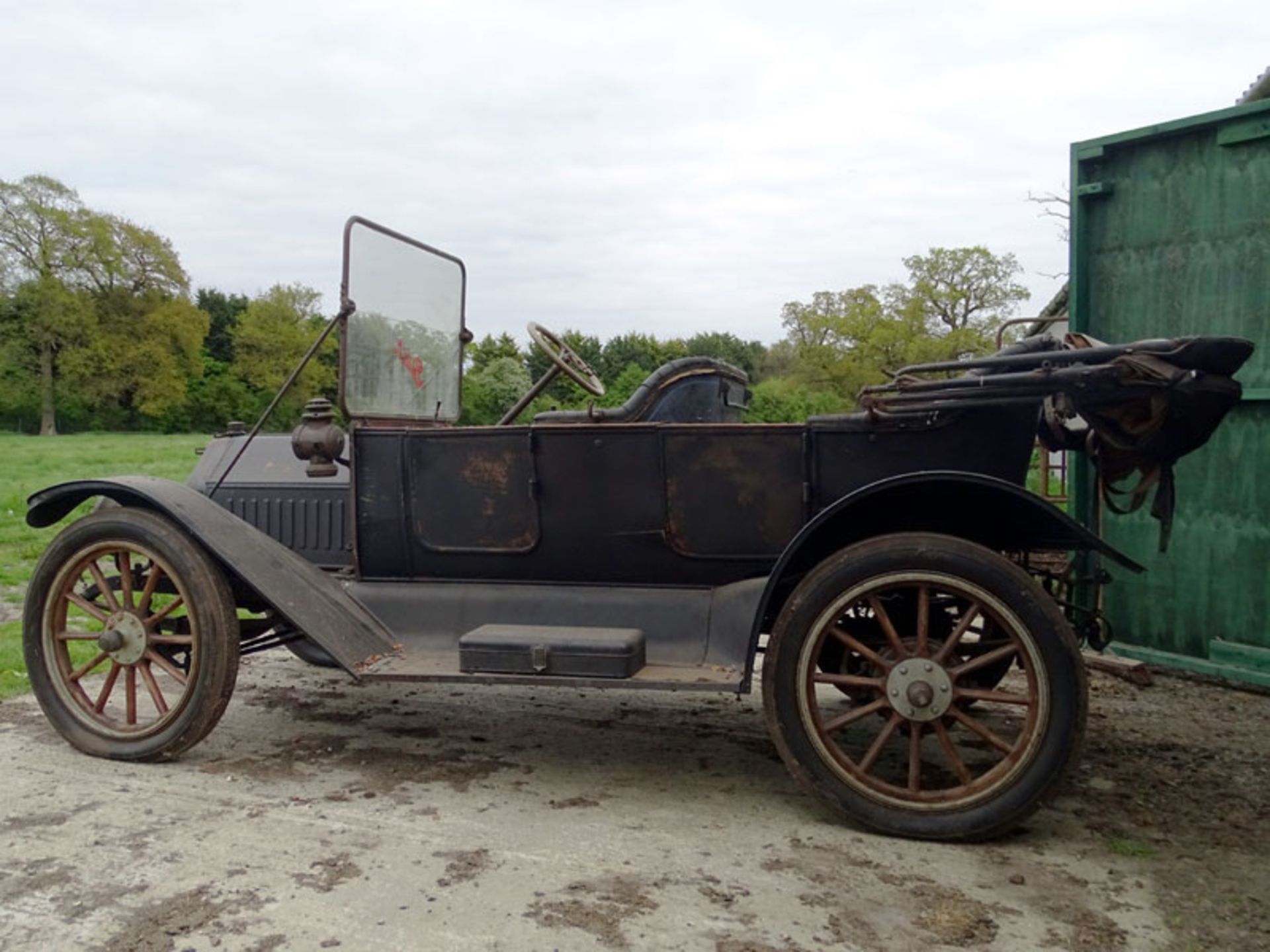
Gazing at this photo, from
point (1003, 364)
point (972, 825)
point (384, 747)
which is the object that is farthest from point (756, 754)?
point (1003, 364)

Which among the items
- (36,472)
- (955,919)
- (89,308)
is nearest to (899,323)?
(36,472)

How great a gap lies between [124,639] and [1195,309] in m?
4.97

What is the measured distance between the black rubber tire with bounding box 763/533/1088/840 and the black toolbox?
18.5 inches

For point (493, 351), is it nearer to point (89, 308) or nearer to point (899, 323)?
point (899, 323)

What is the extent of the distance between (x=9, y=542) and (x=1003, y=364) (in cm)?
936

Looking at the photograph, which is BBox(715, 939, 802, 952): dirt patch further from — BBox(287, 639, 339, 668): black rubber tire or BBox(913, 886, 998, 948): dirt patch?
BBox(287, 639, 339, 668): black rubber tire

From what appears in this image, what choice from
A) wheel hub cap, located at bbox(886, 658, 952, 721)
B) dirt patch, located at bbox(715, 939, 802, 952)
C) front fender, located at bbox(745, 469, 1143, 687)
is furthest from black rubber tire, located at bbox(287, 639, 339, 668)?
wheel hub cap, located at bbox(886, 658, 952, 721)

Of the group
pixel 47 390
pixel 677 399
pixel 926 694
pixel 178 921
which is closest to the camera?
pixel 178 921

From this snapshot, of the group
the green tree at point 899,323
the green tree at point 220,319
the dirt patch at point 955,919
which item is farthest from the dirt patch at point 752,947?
the green tree at point 220,319

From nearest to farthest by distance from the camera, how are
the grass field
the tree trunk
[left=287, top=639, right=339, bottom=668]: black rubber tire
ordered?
[left=287, top=639, right=339, bottom=668]: black rubber tire < the grass field < the tree trunk

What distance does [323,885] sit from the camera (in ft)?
8.59

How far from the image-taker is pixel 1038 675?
284cm

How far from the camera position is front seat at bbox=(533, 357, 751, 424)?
3688 millimetres

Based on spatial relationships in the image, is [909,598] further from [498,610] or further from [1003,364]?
[498,610]
